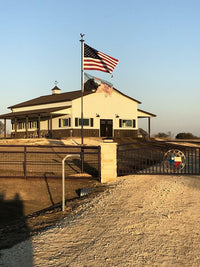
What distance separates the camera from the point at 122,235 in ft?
18.5

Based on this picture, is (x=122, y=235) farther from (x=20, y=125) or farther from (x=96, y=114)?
(x=20, y=125)

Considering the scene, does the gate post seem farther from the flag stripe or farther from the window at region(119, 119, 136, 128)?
the window at region(119, 119, 136, 128)

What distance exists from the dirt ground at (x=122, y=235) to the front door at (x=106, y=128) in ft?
88.3

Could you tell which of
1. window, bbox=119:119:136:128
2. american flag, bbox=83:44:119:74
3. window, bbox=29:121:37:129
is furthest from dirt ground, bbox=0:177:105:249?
window, bbox=29:121:37:129

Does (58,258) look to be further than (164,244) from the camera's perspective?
No

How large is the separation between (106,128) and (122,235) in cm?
3051

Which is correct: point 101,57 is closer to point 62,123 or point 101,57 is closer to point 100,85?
point 100,85

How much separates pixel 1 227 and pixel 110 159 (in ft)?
17.8

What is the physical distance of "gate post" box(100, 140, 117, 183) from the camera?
1162 cm

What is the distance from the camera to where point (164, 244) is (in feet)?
16.9

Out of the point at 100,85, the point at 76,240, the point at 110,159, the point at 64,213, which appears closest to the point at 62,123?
the point at 100,85

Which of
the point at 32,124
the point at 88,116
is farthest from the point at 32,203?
the point at 32,124

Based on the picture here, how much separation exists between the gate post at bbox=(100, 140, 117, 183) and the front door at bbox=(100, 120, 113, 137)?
23.8m

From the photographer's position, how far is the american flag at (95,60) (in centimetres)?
1490
